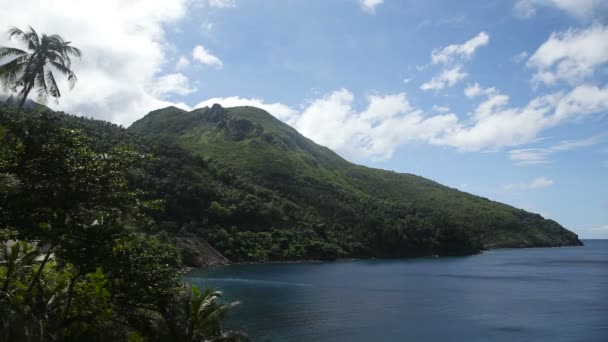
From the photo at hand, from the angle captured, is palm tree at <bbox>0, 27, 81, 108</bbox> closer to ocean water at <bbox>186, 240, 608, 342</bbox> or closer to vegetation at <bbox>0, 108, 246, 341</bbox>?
vegetation at <bbox>0, 108, 246, 341</bbox>

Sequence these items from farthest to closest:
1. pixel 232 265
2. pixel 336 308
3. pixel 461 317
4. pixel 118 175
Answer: pixel 232 265, pixel 336 308, pixel 461 317, pixel 118 175

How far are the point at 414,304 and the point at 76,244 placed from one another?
70441 mm

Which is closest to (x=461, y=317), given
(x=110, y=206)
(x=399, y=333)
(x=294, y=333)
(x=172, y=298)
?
(x=399, y=333)

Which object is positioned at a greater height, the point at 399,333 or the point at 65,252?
the point at 65,252

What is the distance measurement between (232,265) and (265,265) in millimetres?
10817

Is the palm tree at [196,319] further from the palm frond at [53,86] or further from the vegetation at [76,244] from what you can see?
the palm frond at [53,86]

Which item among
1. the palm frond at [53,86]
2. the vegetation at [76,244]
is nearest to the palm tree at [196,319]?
the vegetation at [76,244]

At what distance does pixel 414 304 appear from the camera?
268ft

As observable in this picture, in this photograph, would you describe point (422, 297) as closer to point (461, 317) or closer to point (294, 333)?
point (461, 317)

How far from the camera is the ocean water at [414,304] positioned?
58.8m

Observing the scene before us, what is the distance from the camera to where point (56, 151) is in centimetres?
2064

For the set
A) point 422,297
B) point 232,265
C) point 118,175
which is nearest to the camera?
point 118,175

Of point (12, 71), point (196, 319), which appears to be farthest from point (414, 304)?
point (12, 71)

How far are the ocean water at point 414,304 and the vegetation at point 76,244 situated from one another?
29.5 meters
